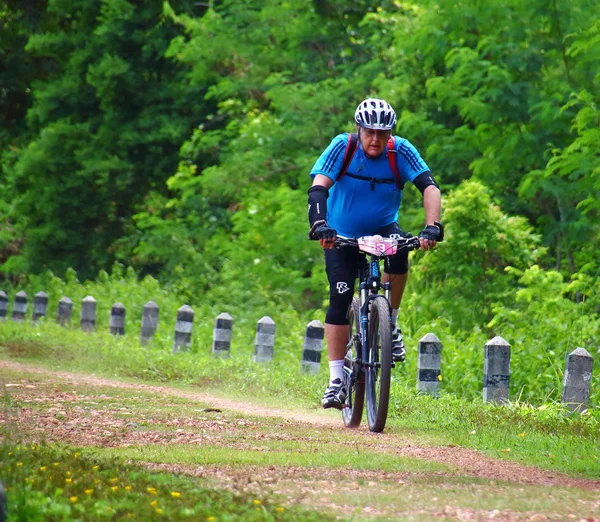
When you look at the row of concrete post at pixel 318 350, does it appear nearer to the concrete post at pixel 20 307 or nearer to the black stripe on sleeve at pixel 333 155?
the concrete post at pixel 20 307

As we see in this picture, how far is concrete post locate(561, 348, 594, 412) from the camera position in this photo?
30.7ft

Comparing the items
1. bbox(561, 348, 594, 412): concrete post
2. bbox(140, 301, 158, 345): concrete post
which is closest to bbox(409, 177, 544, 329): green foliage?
bbox(140, 301, 158, 345): concrete post

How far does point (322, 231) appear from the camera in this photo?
775cm

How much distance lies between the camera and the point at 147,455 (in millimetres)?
6469

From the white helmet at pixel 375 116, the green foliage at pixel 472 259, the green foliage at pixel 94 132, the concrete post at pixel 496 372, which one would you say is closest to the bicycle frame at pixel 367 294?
the white helmet at pixel 375 116

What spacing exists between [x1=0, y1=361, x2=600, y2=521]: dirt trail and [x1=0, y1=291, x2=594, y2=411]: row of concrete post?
146cm

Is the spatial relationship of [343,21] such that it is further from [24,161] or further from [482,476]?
[482,476]

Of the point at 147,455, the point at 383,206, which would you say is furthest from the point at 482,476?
the point at 383,206

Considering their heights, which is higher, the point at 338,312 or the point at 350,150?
the point at 350,150

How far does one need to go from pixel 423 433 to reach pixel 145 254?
1916cm

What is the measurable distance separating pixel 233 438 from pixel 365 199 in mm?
1936

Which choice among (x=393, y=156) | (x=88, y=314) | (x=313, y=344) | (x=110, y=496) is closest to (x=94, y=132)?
(x=88, y=314)

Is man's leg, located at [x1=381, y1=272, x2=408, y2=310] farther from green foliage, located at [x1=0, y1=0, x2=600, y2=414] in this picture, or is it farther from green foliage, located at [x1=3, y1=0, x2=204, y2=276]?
green foliage, located at [x1=3, y1=0, x2=204, y2=276]

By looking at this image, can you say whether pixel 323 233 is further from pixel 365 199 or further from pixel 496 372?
pixel 496 372
